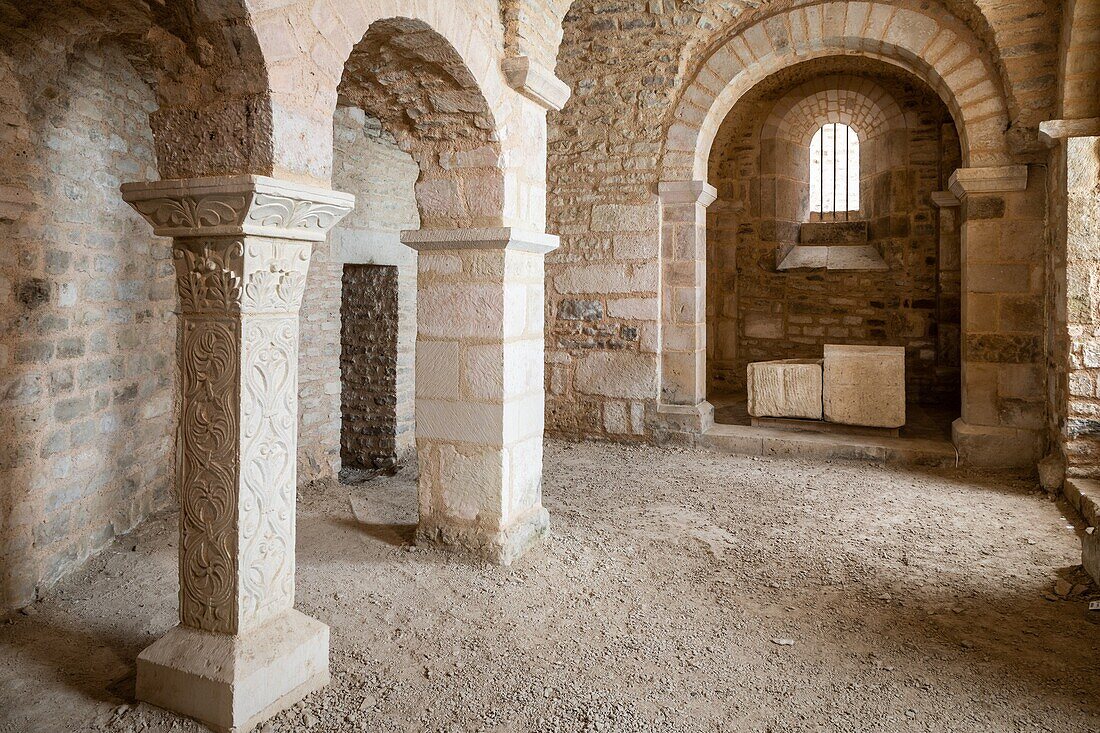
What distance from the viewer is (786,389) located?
21.0 ft

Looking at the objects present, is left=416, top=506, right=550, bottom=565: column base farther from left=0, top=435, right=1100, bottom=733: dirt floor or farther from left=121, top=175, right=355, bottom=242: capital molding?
left=121, top=175, right=355, bottom=242: capital molding

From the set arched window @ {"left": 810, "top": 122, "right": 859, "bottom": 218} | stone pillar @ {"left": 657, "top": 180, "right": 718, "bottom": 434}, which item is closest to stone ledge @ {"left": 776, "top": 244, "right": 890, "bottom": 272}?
arched window @ {"left": 810, "top": 122, "right": 859, "bottom": 218}

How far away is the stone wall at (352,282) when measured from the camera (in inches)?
215

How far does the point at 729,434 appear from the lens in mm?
6262

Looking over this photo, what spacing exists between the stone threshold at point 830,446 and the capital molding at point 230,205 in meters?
4.54

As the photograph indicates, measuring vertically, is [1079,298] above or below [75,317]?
above

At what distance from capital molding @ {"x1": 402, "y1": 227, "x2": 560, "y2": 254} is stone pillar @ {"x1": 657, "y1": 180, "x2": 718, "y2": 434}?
9.43 feet

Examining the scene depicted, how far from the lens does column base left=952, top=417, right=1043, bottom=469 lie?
5.30 m

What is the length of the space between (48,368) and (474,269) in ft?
6.23

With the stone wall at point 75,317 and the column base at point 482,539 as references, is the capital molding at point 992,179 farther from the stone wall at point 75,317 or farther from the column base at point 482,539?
the stone wall at point 75,317

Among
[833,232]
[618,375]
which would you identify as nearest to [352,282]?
[618,375]

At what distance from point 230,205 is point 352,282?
4.57 meters

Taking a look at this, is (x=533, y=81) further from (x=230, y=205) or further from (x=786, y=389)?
(x=786, y=389)

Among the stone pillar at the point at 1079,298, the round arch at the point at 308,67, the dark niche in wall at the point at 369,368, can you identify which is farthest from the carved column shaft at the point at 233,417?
the stone pillar at the point at 1079,298
